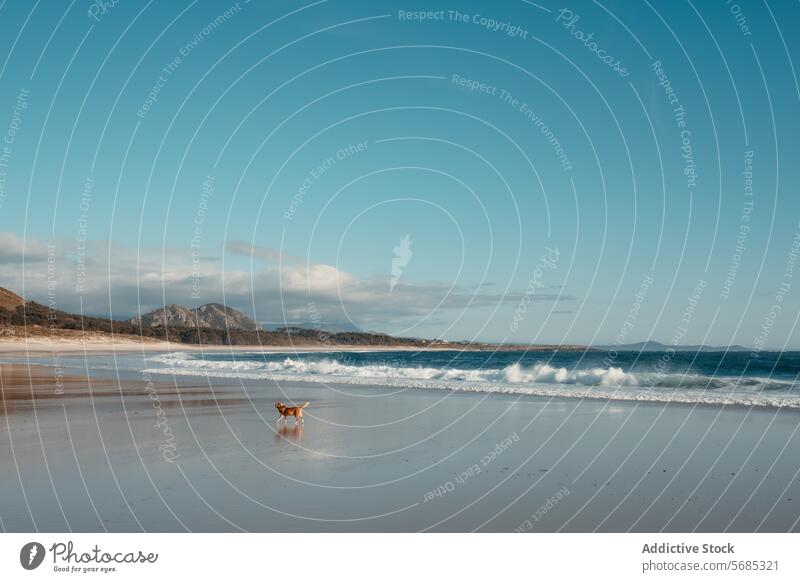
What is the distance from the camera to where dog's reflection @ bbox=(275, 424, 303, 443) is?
45.0 ft

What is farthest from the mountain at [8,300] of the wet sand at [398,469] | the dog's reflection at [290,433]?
the dog's reflection at [290,433]

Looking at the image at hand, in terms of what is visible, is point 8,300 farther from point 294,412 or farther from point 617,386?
point 294,412

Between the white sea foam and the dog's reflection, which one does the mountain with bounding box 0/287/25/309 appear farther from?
the dog's reflection

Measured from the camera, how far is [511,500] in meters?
8.66

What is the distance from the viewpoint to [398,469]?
1057 centimetres

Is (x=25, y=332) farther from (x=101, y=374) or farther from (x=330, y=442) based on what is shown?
(x=330, y=442)

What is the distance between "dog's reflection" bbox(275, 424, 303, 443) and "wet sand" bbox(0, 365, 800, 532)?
82mm

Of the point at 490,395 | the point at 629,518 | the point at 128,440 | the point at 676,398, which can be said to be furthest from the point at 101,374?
the point at 629,518

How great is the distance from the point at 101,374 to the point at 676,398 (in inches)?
1096

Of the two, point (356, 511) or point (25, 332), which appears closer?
point (356, 511)

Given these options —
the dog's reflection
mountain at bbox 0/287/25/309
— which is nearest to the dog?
the dog's reflection

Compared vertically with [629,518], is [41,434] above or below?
below

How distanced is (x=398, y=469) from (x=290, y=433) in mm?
4541

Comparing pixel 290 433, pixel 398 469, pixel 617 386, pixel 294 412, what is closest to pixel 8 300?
pixel 617 386
